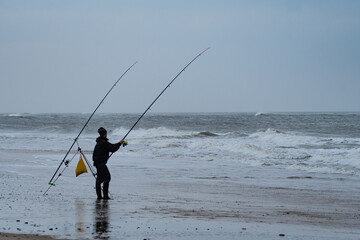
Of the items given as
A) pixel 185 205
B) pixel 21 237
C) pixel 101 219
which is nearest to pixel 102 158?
pixel 185 205

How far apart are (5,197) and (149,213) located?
8.25 ft

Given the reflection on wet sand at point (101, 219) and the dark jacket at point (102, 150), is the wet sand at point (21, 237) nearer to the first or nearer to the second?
the reflection on wet sand at point (101, 219)

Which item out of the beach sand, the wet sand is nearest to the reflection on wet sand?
the beach sand

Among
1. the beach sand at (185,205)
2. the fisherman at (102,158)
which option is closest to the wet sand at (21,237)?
the beach sand at (185,205)

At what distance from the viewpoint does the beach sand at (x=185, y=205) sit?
5527 mm

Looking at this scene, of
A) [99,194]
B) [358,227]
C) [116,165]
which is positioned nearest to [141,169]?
[116,165]

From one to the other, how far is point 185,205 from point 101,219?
165 cm

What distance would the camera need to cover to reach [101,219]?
6.13 m

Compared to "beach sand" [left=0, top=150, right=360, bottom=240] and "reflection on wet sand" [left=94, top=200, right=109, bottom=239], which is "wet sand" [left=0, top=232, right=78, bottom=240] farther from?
"reflection on wet sand" [left=94, top=200, right=109, bottom=239]

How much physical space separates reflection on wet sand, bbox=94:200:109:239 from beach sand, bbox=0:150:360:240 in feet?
0.04

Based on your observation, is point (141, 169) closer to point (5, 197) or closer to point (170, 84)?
point (170, 84)

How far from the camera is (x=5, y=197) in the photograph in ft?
25.3

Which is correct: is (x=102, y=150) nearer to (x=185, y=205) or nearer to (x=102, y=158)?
(x=102, y=158)

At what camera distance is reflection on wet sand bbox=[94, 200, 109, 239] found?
5.29 meters
